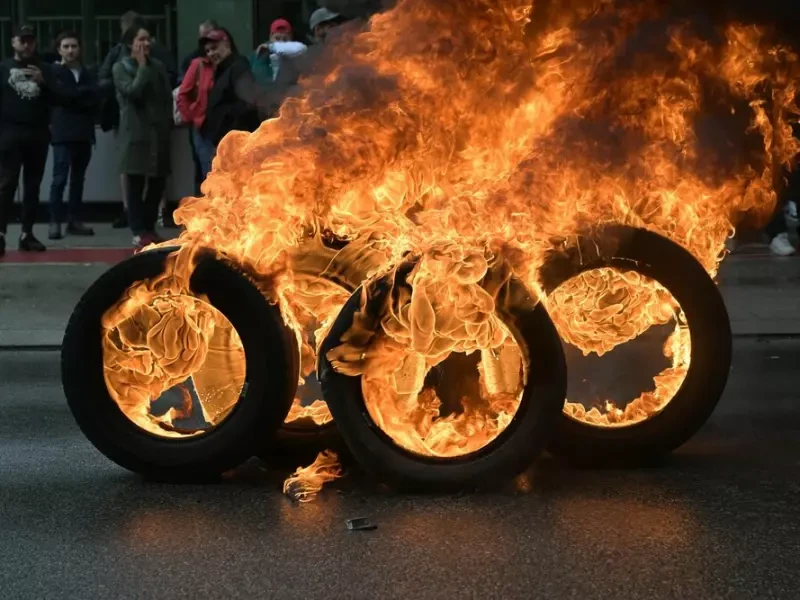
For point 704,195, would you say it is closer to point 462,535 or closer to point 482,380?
Answer: point 482,380

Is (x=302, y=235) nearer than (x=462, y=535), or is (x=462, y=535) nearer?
(x=462, y=535)

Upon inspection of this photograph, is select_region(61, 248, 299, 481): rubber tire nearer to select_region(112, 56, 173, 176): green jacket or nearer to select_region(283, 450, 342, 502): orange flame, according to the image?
select_region(283, 450, 342, 502): orange flame

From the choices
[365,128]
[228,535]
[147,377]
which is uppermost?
[365,128]

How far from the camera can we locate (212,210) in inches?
216

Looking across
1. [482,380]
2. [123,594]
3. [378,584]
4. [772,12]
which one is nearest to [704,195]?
[772,12]

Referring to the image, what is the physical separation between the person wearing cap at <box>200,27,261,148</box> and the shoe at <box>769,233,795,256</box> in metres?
5.28

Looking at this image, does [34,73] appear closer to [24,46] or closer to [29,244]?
[24,46]

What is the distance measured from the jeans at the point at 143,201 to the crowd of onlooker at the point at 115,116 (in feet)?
0.03

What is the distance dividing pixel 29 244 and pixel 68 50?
2.12 meters

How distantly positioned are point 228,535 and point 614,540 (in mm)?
1449

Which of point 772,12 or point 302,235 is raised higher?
point 772,12

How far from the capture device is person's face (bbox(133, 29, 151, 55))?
487 inches

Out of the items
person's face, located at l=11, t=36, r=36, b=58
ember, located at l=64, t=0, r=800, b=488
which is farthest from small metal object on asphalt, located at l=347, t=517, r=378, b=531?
person's face, located at l=11, t=36, r=36, b=58

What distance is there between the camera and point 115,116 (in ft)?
45.1
